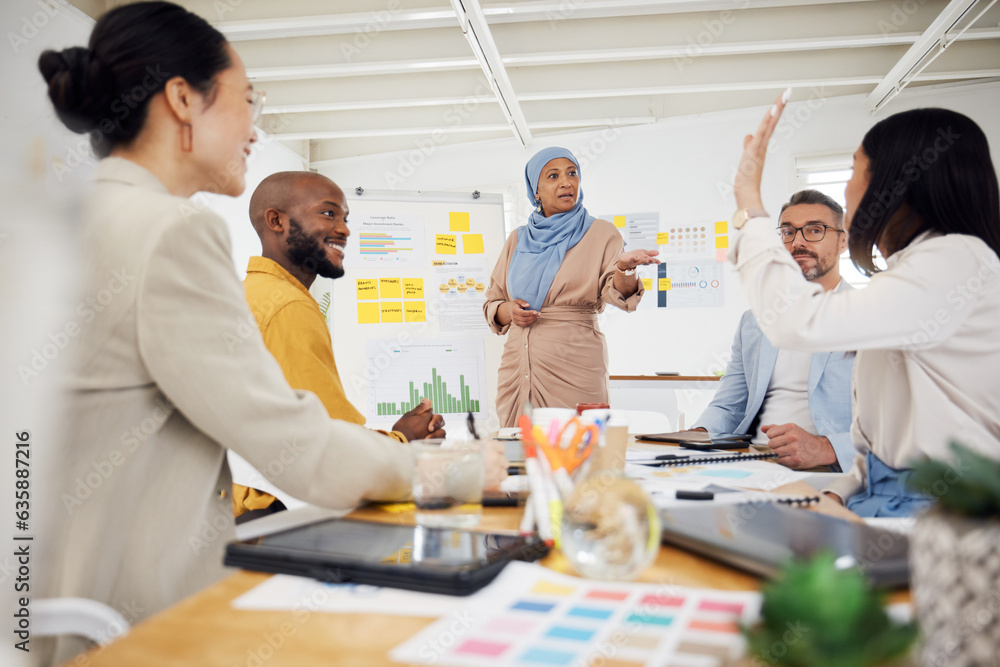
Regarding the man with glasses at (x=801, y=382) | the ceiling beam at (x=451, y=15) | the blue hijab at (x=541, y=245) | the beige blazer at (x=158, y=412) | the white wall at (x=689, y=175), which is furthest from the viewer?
the white wall at (x=689, y=175)

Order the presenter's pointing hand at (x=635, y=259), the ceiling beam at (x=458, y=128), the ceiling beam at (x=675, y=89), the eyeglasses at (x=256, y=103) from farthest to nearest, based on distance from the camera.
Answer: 1. the ceiling beam at (x=458, y=128)
2. the ceiling beam at (x=675, y=89)
3. the presenter's pointing hand at (x=635, y=259)
4. the eyeglasses at (x=256, y=103)

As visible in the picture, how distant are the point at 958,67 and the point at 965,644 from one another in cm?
607

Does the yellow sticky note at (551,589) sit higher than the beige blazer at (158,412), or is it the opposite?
the beige blazer at (158,412)

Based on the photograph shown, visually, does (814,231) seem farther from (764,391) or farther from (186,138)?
(186,138)

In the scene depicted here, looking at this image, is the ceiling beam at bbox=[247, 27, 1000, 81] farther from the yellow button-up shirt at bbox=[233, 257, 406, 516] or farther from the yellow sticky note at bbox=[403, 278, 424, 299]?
the yellow button-up shirt at bbox=[233, 257, 406, 516]

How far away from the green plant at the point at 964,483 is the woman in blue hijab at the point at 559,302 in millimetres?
2432

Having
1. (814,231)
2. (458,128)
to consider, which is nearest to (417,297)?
(814,231)

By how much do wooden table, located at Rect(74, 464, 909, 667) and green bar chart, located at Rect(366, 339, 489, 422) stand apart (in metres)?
3.20

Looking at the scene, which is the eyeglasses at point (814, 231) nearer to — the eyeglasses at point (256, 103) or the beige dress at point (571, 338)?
the beige dress at point (571, 338)

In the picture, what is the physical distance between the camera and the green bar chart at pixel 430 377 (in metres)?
3.91

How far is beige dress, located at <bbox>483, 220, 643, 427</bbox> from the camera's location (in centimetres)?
300

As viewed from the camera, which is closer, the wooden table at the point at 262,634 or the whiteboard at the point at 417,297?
the wooden table at the point at 262,634

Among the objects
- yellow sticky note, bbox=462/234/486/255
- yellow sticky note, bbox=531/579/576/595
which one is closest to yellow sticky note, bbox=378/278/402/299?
yellow sticky note, bbox=462/234/486/255

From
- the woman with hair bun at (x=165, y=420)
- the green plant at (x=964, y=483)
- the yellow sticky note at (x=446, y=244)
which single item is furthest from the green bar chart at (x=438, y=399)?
the green plant at (x=964, y=483)
